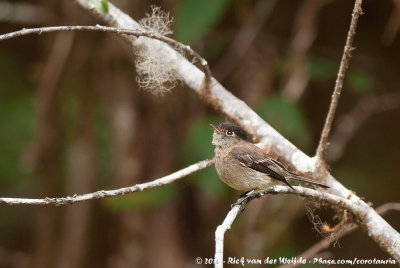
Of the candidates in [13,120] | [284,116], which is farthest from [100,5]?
[13,120]

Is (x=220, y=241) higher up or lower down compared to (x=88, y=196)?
lower down

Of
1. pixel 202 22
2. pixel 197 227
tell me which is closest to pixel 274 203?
pixel 197 227

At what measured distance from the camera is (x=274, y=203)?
492 cm

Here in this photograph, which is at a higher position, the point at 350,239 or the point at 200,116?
the point at 200,116

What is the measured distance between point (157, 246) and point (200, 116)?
1268 millimetres

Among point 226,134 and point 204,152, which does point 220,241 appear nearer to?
point 226,134

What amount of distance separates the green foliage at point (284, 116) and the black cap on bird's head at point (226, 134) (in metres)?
0.55

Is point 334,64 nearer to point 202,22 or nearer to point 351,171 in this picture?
point 351,171

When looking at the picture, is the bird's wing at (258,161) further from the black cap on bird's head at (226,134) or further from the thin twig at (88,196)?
the thin twig at (88,196)

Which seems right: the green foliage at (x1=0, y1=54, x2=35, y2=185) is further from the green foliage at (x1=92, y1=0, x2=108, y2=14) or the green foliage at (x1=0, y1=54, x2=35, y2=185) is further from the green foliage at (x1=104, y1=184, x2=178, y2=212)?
the green foliage at (x1=92, y1=0, x2=108, y2=14)

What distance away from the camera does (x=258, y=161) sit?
10.8 feet

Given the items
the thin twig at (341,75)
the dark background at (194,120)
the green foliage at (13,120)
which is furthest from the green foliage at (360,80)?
the green foliage at (13,120)

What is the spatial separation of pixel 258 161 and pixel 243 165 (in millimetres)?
180

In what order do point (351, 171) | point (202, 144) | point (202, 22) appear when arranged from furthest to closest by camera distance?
point (351, 171)
point (202, 144)
point (202, 22)
